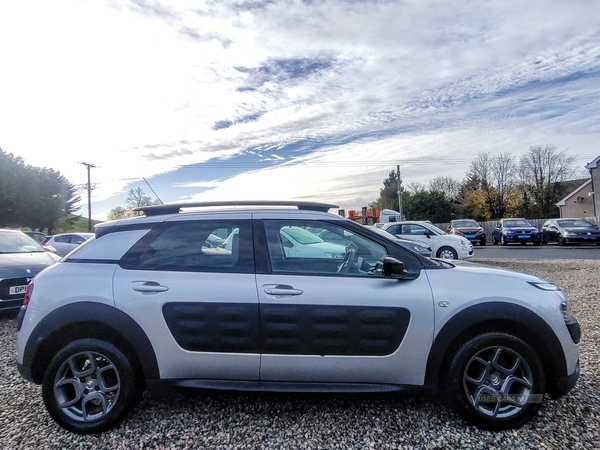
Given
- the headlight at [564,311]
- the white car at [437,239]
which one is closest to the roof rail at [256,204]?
the headlight at [564,311]

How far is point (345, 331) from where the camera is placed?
9.07 ft

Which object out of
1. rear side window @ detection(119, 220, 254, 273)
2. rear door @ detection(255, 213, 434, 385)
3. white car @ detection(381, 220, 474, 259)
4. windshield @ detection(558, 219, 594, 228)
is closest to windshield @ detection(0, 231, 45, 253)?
rear side window @ detection(119, 220, 254, 273)

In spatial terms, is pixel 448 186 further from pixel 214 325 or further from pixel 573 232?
pixel 214 325

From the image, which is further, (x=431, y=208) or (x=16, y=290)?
(x=431, y=208)

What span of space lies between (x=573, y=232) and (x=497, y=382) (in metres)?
22.0

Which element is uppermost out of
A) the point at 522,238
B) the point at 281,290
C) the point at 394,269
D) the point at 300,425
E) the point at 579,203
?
the point at 579,203

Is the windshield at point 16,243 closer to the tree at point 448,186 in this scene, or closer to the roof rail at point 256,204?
the roof rail at point 256,204

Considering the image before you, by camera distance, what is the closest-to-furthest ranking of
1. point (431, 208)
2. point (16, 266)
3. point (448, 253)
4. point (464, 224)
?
point (16, 266)
point (448, 253)
point (464, 224)
point (431, 208)

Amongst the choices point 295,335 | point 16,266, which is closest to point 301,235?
point 295,335

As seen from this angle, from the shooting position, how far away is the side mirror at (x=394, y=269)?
276 cm

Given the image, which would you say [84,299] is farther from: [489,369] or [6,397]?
[489,369]

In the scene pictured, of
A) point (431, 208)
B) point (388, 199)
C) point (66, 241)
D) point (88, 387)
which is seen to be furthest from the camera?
point (388, 199)

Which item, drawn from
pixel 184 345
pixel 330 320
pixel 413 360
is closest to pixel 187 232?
pixel 184 345

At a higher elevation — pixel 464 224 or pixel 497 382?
pixel 464 224
